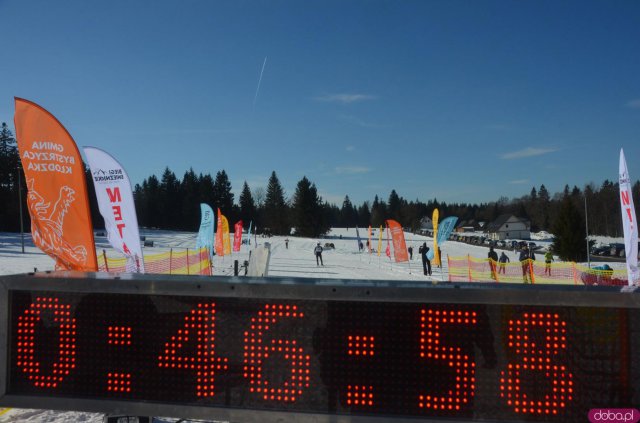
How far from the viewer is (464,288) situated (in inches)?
117

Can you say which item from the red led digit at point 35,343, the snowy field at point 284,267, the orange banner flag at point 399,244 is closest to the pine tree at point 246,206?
the snowy field at point 284,267

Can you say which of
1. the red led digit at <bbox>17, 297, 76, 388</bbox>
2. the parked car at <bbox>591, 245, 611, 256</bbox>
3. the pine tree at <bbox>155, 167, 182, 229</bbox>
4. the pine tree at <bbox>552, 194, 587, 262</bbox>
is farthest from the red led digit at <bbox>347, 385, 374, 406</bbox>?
the pine tree at <bbox>155, 167, 182, 229</bbox>

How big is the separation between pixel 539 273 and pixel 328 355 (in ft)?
78.4

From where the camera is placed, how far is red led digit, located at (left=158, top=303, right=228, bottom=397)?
321cm

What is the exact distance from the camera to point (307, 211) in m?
113

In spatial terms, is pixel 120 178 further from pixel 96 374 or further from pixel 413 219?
pixel 413 219

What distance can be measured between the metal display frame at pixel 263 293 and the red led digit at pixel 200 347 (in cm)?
16

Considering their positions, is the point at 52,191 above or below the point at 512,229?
above

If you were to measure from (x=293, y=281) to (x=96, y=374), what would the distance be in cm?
162

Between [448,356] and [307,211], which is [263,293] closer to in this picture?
[448,356]

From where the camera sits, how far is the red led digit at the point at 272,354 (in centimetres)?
312

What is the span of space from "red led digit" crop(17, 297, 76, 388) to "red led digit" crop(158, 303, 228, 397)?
2.39 feet

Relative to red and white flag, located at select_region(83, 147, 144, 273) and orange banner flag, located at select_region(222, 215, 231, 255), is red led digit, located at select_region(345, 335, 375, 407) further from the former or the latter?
orange banner flag, located at select_region(222, 215, 231, 255)

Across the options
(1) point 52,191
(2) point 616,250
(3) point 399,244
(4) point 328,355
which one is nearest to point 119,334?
(4) point 328,355
